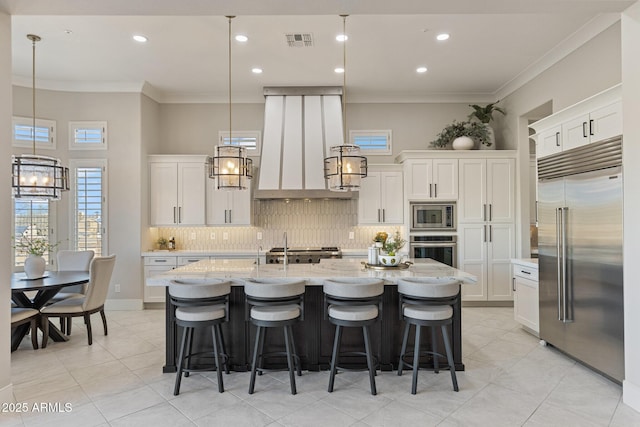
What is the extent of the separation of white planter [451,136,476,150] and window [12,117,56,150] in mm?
6577

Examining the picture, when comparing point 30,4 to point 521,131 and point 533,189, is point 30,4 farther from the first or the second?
point 533,189

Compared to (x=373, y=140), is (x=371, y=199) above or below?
below

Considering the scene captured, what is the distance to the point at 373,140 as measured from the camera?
6758mm

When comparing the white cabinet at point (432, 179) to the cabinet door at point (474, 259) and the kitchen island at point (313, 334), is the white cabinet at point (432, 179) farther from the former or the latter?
the kitchen island at point (313, 334)

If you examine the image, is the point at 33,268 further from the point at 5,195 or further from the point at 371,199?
the point at 371,199

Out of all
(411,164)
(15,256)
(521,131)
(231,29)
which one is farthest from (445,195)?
(15,256)

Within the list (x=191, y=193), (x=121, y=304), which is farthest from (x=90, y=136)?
(x=121, y=304)

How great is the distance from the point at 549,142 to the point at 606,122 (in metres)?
0.81

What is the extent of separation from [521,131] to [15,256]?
8.20 m

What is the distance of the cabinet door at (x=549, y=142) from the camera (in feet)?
13.2

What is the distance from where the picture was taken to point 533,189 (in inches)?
248

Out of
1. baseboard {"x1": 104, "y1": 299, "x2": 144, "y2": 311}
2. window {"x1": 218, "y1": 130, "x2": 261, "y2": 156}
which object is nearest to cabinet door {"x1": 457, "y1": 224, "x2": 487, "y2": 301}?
window {"x1": 218, "y1": 130, "x2": 261, "y2": 156}

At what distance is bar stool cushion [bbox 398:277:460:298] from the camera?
317 cm

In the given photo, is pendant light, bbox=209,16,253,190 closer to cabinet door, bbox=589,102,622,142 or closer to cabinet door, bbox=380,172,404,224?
cabinet door, bbox=380,172,404,224
